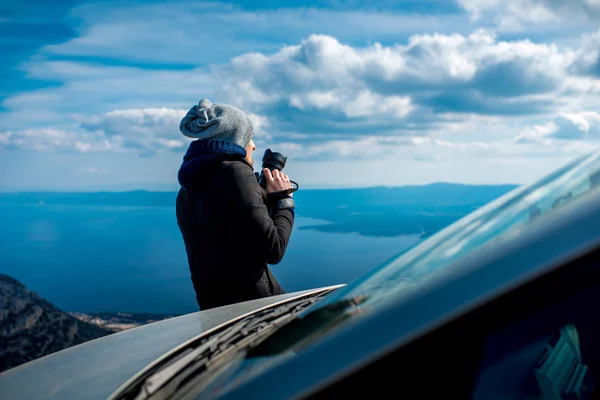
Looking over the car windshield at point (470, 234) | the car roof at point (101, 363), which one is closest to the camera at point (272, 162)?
the car roof at point (101, 363)

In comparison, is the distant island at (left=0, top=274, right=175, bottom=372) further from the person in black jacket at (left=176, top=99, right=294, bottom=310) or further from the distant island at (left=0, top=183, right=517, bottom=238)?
the distant island at (left=0, top=183, right=517, bottom=238)

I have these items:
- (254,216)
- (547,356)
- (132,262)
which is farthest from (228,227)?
(132,262)

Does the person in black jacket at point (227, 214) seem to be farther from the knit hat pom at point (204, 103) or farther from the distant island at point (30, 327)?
the distant island at point (30, 327)

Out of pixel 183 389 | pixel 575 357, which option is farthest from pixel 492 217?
pixel 183 389

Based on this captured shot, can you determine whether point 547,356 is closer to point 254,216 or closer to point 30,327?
point 254,216

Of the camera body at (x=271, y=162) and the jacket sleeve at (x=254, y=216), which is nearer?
the jacket sleeve at (x=254, y=216)

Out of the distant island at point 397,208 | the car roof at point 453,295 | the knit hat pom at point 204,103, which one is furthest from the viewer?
the distant island at point 397,208

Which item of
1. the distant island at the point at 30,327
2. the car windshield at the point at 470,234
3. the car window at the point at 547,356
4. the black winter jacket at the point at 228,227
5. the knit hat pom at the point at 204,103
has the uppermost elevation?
the distant island at the point at 30,327

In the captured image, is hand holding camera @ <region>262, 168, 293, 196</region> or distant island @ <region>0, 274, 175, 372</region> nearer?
hand holding camera @ <region>262, 168, 293, 196</region>

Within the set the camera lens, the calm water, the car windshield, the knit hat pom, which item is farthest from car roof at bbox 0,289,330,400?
the calm water
